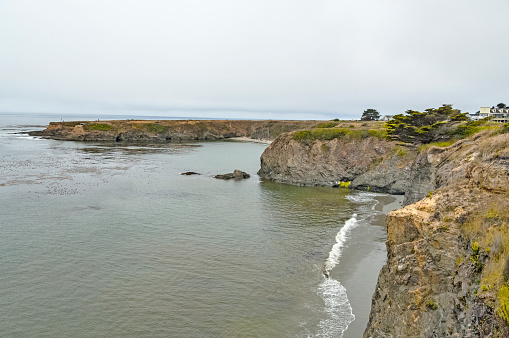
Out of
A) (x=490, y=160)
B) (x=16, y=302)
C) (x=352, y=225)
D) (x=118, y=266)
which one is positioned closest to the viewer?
(x=490, y=160)

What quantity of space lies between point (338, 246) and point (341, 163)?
32.1 metres

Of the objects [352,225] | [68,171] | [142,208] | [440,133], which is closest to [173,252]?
[142,208]

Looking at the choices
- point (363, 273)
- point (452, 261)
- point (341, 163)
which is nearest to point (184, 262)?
point (363, 273)

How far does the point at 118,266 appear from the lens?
24.6m

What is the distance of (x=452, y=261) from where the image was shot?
39.2ft

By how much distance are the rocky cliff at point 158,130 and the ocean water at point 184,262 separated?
358 feet

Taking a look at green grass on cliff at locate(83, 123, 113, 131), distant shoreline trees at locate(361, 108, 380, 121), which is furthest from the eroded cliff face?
green grass on cliff at locate(83, 123, 113, 131)

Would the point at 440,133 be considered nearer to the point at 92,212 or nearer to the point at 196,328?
the point at 196,328

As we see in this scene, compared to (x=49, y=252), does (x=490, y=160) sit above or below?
above

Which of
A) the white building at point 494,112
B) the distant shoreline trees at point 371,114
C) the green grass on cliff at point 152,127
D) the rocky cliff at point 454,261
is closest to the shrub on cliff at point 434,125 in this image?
the rocky cliff at point 454,261

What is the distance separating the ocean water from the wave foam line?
0.09 m

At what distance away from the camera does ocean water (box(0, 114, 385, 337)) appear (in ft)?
60.1

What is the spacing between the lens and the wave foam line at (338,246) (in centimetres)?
2528

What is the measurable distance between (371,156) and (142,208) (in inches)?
1471
